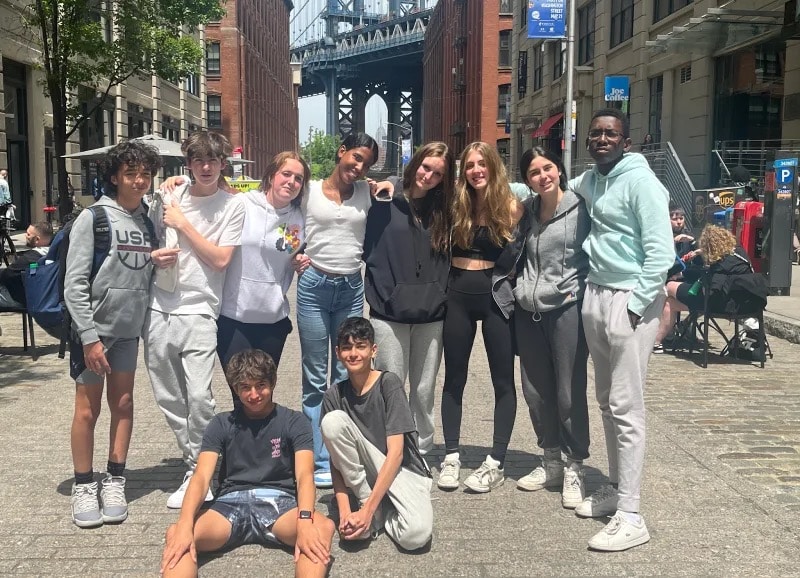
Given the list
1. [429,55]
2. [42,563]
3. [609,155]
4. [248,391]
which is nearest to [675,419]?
[609,155]

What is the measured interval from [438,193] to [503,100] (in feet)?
168

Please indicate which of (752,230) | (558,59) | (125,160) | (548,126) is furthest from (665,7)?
(125,160)

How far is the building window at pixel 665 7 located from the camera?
78.8 feet

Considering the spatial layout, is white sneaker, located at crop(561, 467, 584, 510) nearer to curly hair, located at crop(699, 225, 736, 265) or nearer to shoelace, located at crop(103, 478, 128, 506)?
shoelace, located at crop(103, 478, 128, 506)

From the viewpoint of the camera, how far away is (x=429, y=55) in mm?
99625

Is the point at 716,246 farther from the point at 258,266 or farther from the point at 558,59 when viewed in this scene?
the point at 558,59

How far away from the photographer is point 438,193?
189 inches

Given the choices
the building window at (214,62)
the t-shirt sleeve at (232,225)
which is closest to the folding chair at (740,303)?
the t-shirt sleeve at (232,225)

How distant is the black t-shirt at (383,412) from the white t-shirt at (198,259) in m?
0.85

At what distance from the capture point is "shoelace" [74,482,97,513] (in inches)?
171

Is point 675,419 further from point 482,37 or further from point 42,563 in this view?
point 482,37

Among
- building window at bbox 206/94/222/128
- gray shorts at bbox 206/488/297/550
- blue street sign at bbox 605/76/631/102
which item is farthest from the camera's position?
building window at bbox 206/94/222/128

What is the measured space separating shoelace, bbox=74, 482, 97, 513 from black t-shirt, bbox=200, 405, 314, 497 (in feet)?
2.52

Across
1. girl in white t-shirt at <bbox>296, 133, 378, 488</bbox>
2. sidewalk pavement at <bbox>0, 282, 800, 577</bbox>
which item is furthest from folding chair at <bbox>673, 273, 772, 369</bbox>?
girl in white t-shirt at <bbox>296, 133, 378, 488</bbox>
